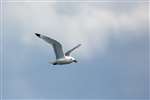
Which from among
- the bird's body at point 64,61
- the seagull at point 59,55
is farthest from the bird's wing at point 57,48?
the bird's body at point 64,61

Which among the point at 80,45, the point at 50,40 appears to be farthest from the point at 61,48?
the point at 80,45

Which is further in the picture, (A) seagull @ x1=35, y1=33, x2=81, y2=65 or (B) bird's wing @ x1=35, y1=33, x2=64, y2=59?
(B) bird's wing @ x1=35, y1=33, x2=64, y2=59

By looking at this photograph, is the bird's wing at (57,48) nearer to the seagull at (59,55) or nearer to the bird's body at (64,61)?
the seagull at (59,55)

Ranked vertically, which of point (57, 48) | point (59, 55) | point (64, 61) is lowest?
point (64, 61)

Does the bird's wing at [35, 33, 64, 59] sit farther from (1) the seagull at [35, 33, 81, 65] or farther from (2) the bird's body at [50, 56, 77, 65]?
(2) the bird's body at [50, 56, 77, 65]

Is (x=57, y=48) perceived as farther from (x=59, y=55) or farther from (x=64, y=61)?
(x=64, y=61)

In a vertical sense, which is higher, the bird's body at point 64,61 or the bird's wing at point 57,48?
the bird's wing at point 57,48

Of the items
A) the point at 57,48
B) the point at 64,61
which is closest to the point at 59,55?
the point at 57,48

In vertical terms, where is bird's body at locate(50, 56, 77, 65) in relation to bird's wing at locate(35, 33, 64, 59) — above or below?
below

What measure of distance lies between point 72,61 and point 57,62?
153 cm

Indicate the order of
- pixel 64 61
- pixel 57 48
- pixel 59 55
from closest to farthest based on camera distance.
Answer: pixel 64 61 < pixel 59 55 < pixel 57 48

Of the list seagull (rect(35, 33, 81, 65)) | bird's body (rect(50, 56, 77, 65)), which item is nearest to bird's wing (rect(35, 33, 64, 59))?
seagull (rect(35, 33, 81, 65))

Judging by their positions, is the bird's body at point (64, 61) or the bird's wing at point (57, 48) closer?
the bird's body at point (64, 61)

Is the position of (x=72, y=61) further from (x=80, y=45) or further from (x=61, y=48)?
(x=80, y=45)
